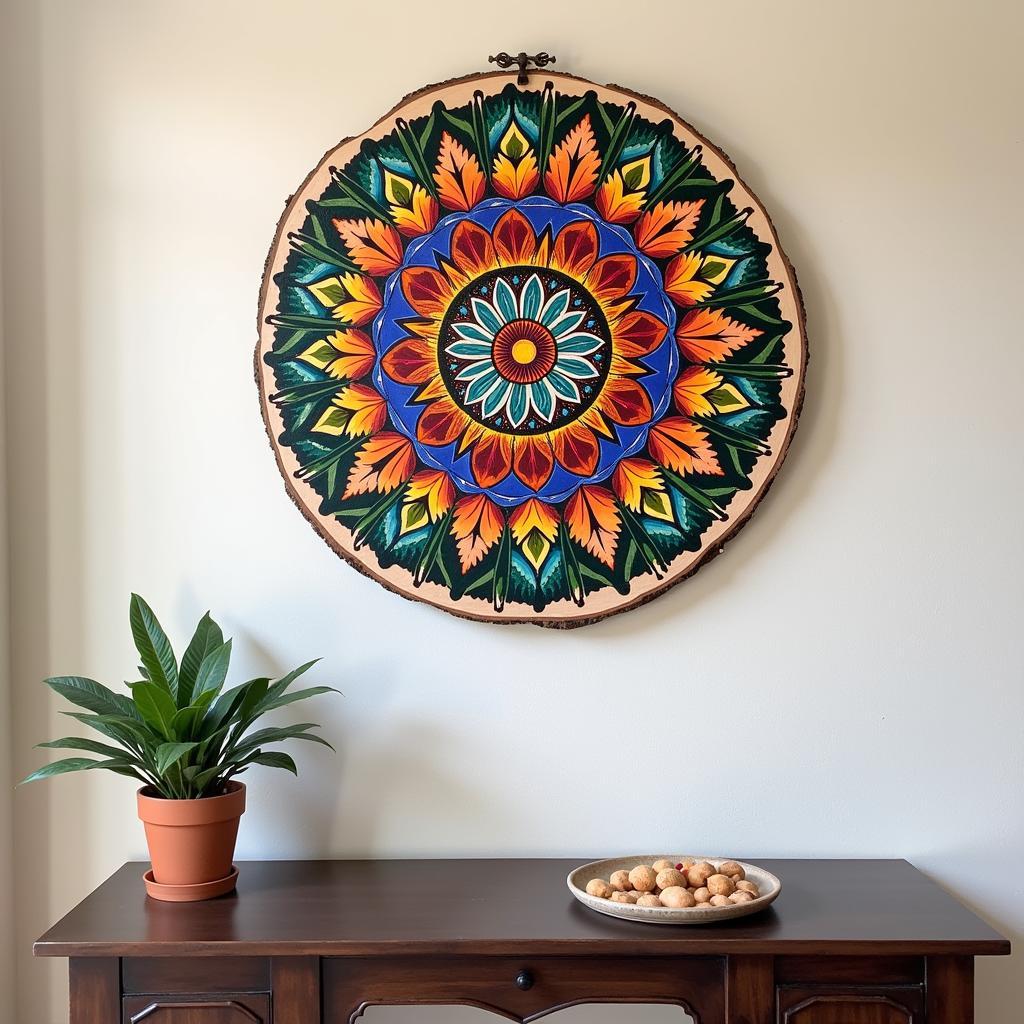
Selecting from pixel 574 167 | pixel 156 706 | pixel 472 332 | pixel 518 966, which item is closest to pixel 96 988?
pixel 156 706

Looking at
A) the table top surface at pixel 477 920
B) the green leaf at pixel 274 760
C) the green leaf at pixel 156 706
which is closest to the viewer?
the table top surface at pixel 477 920

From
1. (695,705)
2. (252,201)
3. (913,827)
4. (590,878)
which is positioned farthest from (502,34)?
→ (913,827)

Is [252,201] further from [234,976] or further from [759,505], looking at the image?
[234,976]

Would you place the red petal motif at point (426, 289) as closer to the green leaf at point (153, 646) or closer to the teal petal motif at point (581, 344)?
the teal petal motif at point (581, 344)

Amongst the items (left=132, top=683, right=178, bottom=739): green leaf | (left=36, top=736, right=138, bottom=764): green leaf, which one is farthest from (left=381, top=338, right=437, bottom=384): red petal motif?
(left=36, top=736, right=138, bottom=764): green leaf

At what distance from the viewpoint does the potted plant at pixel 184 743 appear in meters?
1.67

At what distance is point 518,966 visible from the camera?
1.55 metres

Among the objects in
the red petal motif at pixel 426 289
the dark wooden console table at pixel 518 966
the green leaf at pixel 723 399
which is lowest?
the dark wooden console table at pixel 518 966

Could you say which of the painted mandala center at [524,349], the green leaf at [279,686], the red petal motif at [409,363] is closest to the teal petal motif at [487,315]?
the painted mandala center at [524,349]

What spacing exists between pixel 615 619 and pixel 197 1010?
0.92 meters

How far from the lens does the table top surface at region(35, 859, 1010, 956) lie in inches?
59.5

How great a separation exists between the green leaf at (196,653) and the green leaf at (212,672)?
1 cm

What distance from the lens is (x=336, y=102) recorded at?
77.1 inches

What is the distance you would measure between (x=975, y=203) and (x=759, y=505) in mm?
680
